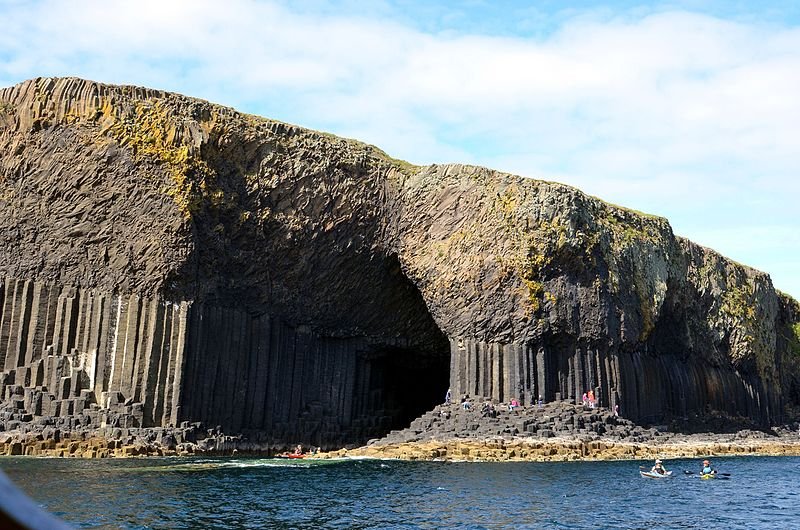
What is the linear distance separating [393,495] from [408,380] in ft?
112

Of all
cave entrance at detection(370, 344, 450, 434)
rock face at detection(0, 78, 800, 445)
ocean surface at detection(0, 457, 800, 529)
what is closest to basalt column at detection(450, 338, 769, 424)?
rock face at detection(0, 78, 800, 445)

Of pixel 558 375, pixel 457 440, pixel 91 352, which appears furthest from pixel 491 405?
pixel 91 352

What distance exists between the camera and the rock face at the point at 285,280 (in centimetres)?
4888

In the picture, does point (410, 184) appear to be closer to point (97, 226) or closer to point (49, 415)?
point (97, 226)

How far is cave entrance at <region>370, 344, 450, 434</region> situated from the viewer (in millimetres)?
61688

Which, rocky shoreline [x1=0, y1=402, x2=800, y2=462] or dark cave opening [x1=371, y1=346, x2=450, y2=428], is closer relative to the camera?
rocky shoreline [x1=0, y1=402, x2=800, y2=462]

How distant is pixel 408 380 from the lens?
64875mm

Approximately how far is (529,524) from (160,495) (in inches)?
456

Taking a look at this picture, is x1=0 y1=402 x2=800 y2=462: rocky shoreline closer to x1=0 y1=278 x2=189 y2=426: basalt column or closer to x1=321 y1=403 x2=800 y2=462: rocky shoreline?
x1=321 y1=403 x2=800 y2=462: rocky shoreline

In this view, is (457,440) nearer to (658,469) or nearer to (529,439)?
(529,439)

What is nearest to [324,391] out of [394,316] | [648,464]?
[394,316]

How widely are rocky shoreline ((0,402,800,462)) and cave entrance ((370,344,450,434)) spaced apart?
382 inches

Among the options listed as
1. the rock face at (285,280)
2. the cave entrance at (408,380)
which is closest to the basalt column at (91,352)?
the rock face at (285,280)

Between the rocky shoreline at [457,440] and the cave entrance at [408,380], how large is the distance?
31.9 feet
